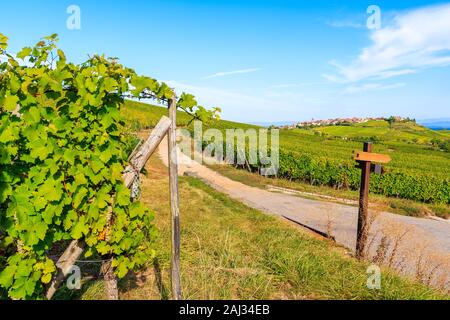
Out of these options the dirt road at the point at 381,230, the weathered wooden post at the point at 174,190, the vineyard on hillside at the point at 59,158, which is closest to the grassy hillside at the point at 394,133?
the dirt road at the point at 381,230

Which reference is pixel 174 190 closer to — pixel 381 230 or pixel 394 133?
pixel 381 230

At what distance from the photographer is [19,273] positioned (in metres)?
3.23

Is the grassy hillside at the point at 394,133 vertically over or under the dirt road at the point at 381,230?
over

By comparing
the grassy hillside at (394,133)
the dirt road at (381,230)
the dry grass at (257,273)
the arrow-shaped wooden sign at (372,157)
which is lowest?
the dirt road at (381,230)

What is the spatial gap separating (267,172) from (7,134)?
21159 millimetres

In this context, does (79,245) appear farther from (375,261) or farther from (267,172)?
(267,172)

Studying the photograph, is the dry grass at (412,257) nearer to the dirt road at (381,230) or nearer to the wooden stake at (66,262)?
the dirt road at (381,230)

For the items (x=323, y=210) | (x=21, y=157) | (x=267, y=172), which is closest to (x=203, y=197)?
(x=323, y=210)

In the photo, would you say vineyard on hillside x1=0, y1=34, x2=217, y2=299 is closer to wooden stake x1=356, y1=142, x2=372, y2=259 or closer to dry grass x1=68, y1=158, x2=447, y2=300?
dry grass x1=68, y1=158, x2=447, y2=300

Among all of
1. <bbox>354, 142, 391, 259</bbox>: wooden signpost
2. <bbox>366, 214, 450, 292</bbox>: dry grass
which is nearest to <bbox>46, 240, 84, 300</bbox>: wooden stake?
<bbox>366, 214, 450, 292</bbox>: dry grass

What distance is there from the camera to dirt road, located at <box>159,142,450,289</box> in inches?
281

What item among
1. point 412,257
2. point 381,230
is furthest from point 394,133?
point 381,230

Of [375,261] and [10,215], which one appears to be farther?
[375,261]

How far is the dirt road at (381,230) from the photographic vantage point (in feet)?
23.4
